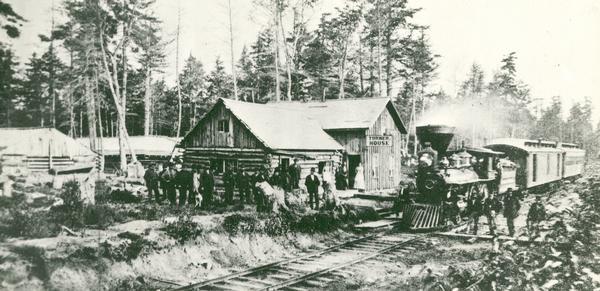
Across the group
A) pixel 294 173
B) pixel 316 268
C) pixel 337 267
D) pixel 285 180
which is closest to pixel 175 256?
pixel 316 268

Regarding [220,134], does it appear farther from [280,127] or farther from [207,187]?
[207,187]

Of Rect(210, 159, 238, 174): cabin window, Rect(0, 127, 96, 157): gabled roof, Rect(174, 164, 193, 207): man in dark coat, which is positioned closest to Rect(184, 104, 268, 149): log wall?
Rect(210, 159, 238, 174): cabin window

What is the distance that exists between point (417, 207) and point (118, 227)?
9324 mm

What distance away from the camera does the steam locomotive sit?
15.1 meters

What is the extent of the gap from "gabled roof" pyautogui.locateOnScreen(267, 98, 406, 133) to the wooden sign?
3.41 feet

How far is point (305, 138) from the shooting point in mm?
24234

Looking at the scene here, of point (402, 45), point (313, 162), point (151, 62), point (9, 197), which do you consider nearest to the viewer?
point (9, 197)

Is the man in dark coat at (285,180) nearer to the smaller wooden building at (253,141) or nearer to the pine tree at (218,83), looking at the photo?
the smaller wooden building at (253,141)

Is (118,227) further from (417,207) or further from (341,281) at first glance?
(417,207)

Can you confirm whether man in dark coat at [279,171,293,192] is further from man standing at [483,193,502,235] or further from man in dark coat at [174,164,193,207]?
man standing at [483,193,502,235]

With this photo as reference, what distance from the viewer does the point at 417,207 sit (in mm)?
15281

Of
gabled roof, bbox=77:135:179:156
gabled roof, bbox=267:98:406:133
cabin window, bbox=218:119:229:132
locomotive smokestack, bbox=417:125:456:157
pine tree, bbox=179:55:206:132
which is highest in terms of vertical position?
pine tree, bbox=179:55:206:132

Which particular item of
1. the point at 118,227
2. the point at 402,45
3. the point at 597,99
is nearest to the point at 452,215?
the point at 597,99

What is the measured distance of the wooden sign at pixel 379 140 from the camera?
2706 centimetres
